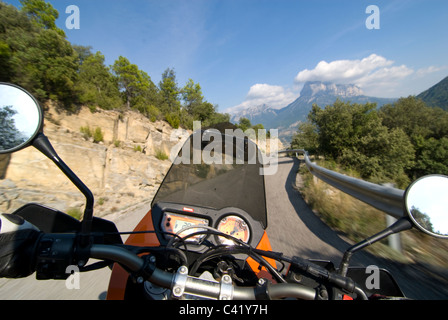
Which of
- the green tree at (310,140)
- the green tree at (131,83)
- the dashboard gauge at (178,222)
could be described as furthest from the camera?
the green tree at (131,83)

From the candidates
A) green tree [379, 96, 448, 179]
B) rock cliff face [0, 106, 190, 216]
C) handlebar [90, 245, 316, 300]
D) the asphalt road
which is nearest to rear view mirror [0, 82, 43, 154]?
handlebar [90, 245, 316, 300]

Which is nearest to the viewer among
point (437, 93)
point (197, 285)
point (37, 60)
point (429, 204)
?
point (197, 285)

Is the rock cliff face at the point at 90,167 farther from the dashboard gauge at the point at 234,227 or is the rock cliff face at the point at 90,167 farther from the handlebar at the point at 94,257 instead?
the handlebar at the point at 94,257

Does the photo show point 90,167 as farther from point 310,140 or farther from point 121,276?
point 310,140

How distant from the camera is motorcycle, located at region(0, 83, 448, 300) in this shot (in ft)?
2.88

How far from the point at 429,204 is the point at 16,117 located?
267 centimetres

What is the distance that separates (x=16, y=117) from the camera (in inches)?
48.0

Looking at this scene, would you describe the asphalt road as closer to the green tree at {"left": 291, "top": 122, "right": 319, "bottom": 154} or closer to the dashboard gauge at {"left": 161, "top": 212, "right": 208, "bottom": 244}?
the dashboard gauge at {"left": 161, "top": 212, "right": 208, "bottom": 244}

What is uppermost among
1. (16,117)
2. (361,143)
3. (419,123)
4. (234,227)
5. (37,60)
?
(419,123)

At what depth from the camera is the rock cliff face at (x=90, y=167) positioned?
593 centimetres

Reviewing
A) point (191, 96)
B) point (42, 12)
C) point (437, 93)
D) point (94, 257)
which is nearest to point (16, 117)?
point (94, 257)

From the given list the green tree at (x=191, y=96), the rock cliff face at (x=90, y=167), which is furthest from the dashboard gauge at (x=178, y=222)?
the green tree at (x=191, y=96)

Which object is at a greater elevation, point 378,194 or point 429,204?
point 429,204

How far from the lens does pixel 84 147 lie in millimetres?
8500
